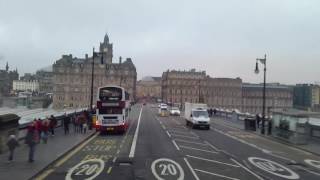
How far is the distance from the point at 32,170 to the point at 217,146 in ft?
50.8

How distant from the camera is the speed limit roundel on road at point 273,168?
66.8 ft

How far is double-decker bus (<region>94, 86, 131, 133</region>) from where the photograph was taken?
1618 inches

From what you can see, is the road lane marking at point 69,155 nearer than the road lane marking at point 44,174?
No

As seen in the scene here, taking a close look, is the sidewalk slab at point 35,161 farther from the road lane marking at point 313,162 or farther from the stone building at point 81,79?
the stone building at point 81,79

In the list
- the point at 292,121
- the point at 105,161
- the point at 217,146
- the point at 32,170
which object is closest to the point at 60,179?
the point at 32,170

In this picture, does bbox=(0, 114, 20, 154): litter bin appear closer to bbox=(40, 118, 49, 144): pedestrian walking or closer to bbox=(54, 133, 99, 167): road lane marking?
bbox=(54, 133, 99, 167): road lane marking

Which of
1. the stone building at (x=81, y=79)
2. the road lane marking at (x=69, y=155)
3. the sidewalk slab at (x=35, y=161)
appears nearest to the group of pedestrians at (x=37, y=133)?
the sidewalk slab at (x=35, y=161)

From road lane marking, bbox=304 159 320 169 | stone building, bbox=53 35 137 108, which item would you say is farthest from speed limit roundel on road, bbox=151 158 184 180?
stone building, bbox=53 35 137 108

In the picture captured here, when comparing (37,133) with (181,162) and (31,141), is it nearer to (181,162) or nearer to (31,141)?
(31,141)

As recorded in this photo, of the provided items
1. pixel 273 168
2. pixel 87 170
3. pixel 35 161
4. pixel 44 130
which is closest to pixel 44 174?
pixel 87 170

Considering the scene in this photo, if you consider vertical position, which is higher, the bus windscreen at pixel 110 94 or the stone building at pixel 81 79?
the stone building at pixel 81 79

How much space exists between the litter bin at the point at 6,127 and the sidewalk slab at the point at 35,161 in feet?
2.07

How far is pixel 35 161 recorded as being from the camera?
2186cm

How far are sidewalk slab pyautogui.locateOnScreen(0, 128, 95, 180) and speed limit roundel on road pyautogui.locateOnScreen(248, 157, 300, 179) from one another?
9242mm
